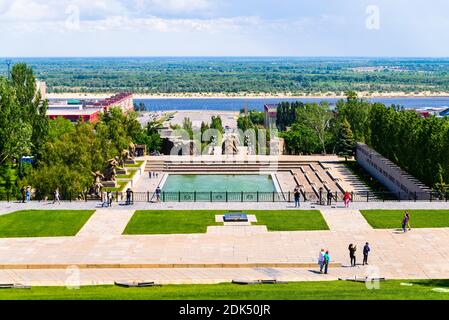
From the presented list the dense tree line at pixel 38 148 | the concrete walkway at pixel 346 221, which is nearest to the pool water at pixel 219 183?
the dense tree line at pixel 38 148

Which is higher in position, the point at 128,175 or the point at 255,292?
the point at 255,292

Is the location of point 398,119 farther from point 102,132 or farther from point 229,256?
point 229,256

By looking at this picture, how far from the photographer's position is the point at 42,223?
32844mm

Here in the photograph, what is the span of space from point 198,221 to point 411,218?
9.62 meters

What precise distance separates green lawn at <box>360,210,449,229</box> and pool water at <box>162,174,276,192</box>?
17.0m

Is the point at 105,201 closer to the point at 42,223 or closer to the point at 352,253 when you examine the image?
the point at 42,223

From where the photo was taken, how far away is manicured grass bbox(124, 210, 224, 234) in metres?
31.8

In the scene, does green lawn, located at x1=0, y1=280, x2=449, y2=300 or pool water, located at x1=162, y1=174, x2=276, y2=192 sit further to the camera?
pool water, located at x1=162, y1=174, x2=276, y2=192

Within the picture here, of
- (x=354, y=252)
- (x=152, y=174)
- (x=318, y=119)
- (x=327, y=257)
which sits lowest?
(x=152, y=174)

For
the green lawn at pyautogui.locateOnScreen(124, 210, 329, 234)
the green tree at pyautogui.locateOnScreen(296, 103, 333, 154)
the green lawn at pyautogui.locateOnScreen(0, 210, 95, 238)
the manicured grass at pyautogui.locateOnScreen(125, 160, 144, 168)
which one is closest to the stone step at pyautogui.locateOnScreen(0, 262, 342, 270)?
the green lawn at pyautogui.locateOnScreen(0, 210, 95, 238)

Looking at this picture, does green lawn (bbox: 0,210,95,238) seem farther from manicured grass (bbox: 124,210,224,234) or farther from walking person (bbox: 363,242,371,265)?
walking person (bbox: 363,242,371,265)

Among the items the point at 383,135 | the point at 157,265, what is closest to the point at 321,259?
the point at 157,265

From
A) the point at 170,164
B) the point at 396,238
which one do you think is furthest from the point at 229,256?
the point at 170,164

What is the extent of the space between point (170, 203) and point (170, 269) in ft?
36.6
